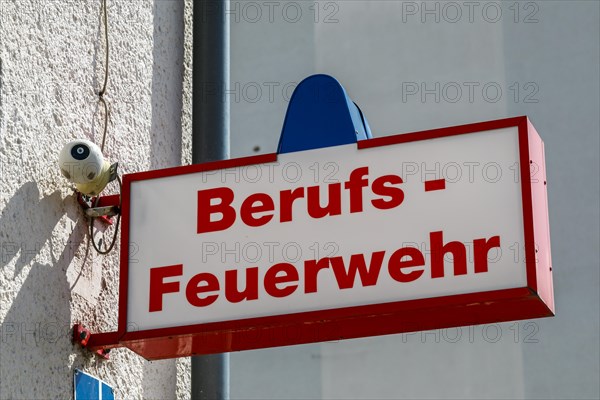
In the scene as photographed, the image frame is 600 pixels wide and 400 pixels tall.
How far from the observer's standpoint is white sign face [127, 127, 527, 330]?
3.12 metres

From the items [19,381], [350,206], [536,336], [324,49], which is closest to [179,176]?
[350,206]

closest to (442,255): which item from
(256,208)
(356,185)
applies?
(356,185)

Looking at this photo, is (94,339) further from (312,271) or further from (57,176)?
(312,271)

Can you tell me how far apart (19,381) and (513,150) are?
1393mm

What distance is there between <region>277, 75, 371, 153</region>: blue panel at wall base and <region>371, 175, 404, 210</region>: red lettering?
0.21 metres

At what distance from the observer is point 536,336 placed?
36.8 ft

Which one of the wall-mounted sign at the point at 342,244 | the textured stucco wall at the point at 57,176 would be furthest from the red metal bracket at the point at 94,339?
the wall-mounted sign at the point at 342,244

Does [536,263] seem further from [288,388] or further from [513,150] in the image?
[288,388]

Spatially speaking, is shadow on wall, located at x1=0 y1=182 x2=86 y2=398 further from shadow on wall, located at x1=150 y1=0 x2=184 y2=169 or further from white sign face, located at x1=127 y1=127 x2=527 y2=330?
shadow on wall, located at x1=150 y1=0 x2=184 y2=169

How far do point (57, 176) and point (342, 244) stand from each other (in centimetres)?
86

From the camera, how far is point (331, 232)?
10.7ft

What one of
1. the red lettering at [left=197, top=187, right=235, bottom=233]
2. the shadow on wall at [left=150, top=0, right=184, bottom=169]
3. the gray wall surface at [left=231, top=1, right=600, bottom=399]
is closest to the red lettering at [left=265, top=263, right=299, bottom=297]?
the red lettering at [left=197, top=187, right=235, bottom=233]

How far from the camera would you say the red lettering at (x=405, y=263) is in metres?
3.13

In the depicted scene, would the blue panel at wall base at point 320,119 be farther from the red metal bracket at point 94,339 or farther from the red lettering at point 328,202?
the red metal bracket at point 94,339
